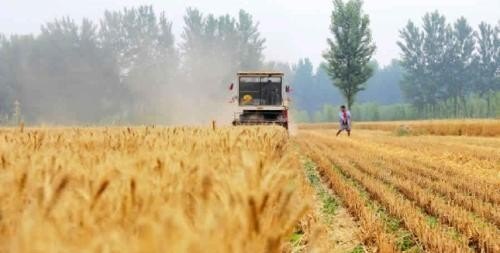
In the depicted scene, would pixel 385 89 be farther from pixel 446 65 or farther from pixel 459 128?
pixel 459 128

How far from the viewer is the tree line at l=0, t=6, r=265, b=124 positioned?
172ft

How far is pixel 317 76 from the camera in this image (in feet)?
477

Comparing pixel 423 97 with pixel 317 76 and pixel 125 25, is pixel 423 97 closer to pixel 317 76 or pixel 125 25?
pixel 125 25

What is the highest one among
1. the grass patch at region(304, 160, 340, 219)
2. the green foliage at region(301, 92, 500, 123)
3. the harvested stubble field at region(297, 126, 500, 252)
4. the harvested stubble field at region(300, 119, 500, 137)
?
the green foliage at region(301, 92, 500, 123)

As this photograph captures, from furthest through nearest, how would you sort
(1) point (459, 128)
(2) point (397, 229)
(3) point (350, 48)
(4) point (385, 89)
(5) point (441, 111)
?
(4) point (385, 89), (5) point (441, 111), (3) point (350, 48), (1) point (459, 128), (2) point (397, 229)

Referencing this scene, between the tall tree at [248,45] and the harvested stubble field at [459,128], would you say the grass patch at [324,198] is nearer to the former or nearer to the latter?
the harvested stubble field at [459,128]

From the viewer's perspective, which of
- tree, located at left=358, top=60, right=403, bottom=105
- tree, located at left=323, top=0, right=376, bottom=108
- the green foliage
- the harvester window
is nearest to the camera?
the harvester window

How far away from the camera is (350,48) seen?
144 ft

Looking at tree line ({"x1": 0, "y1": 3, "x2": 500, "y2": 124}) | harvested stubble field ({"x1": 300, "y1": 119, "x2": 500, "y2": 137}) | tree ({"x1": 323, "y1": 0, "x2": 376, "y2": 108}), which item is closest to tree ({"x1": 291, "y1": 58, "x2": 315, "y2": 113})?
tree line ({"x1": 0, "y1": 3, "x2": 500, "y2": 124})

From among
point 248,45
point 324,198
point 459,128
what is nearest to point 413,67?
point 248,45

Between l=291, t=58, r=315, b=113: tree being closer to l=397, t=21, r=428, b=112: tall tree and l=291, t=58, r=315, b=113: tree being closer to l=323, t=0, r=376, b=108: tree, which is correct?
l=397, t=21, r=428, b=112: tall tree

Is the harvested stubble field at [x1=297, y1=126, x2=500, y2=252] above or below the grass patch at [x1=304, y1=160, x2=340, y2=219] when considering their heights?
above

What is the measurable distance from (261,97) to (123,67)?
4128cm

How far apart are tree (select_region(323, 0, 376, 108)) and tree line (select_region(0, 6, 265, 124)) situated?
16598mm
